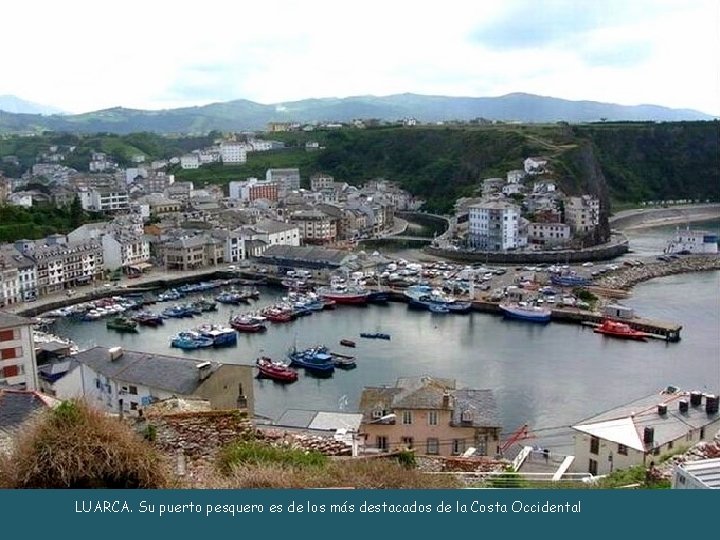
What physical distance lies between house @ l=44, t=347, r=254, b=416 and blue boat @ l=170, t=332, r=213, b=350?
3565 millimetres

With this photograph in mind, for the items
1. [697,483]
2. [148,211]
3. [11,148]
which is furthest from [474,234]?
[11,148]

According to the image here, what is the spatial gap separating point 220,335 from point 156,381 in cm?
484

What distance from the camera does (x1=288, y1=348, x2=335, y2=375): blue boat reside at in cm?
997

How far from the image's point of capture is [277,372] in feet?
31.8

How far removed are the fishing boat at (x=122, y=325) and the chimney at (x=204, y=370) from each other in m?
6.30

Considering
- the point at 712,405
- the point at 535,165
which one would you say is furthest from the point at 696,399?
the point at 535,165

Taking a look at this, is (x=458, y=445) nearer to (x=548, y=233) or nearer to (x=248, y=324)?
(x=248, y=324)

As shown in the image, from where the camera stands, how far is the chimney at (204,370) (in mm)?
6410

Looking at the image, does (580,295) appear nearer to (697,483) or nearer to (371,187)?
(697,483)

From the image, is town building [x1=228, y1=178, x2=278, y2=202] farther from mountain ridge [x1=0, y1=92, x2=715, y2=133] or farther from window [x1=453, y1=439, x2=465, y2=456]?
mountain ridge [x1=0, y1=92, x2=715, y2=133]

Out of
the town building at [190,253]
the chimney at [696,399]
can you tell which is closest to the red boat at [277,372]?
the chimney at [696,399]

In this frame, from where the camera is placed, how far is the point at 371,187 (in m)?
29.4

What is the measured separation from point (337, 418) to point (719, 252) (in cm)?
1585

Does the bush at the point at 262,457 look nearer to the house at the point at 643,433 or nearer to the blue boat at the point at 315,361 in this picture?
the house at the point at 643,433
